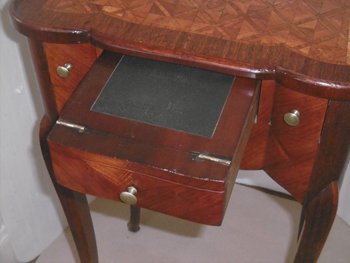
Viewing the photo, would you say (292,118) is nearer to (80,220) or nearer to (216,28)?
(216,28)

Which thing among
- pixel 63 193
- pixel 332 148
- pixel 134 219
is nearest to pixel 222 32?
pixel 332 148

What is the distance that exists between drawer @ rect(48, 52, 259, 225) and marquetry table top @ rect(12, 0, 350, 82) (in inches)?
1.8

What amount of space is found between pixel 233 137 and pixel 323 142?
176 mm

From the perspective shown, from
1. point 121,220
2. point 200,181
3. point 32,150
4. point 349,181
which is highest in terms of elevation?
point 200,181

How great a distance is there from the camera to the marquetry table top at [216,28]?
730 mm

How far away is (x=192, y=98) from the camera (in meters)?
0.73

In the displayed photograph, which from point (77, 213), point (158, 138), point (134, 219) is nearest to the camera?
point (158, 138)

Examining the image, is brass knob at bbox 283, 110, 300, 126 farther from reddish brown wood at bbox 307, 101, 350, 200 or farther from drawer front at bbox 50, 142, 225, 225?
drawer front at bbox 50, 142, 225, 225

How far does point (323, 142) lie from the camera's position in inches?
30.3

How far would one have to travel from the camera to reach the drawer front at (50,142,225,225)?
65 centimetres

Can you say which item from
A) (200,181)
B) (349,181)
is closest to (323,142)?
(200,181)

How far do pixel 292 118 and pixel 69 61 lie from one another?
1.17 feet

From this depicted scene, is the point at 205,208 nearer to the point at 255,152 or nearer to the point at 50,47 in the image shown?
the point at 255,152

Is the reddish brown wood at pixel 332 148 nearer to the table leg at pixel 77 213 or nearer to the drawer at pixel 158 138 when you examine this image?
the drawer at pixel 158 138
